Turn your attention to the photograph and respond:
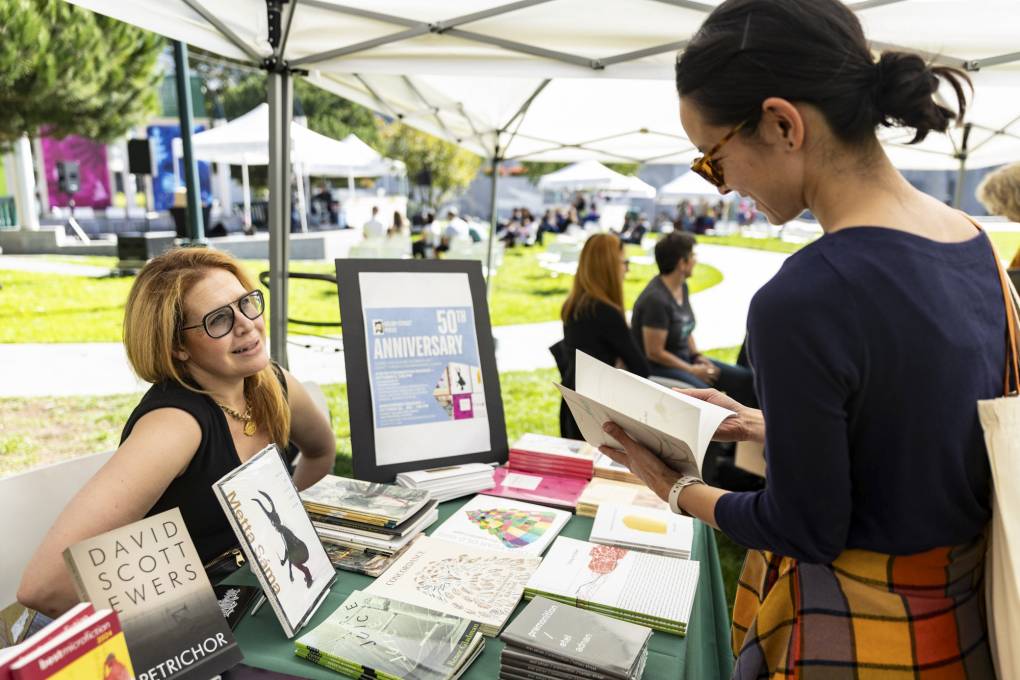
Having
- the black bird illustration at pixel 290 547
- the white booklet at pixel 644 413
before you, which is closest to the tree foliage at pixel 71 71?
the black bird illustration at pixel 290 547

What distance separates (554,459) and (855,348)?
57.9 inches

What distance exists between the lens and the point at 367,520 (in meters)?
1.71

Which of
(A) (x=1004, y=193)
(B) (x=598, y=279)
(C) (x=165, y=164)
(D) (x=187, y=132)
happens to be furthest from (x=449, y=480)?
(C) (x=165, y=164)

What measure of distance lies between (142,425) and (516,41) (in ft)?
7.91

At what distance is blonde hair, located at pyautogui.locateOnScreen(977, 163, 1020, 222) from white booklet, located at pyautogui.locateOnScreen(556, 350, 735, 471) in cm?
348

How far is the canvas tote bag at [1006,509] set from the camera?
3.05ft

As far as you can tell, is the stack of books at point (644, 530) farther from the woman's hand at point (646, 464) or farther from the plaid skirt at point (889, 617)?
the plaid skirt at point (889, 617)

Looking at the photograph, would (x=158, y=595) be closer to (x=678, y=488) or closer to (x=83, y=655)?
(x=83, y=655)

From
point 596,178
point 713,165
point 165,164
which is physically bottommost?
point 713,165

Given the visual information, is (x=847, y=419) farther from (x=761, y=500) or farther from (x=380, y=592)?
(x=380, y=592)

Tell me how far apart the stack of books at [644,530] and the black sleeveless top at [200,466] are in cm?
94

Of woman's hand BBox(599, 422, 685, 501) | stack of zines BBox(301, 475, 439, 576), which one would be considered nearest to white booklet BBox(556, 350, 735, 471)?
woman's hand BBox(599, 422, 685, 501)

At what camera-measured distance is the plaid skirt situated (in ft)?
3.29

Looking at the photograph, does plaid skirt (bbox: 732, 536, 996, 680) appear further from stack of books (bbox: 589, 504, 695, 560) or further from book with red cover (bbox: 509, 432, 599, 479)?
book with red cover (bbox: 509, 432, 599, 479)
